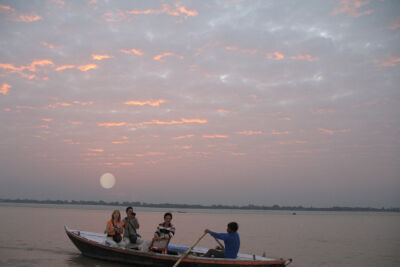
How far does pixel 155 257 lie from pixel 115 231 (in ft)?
6.85

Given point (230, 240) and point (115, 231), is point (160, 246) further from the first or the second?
point (230, 240)

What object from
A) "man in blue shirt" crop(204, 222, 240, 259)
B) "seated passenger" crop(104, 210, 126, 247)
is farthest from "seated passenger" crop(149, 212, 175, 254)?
"man in blue shirt" crop(204, 222, 240, 259)

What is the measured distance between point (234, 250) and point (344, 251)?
14.2 meters

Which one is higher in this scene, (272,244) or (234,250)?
(234,250)

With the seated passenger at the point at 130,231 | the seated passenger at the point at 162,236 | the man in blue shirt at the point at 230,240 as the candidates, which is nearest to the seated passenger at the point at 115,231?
the seated passenger at the point at 130,231

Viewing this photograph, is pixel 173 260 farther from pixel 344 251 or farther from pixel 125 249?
pixel 344 251

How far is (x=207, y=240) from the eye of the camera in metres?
27.7

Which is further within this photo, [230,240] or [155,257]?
[155,257]

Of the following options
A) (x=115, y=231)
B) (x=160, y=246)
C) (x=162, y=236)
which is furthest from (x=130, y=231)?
(x=162, y=236)

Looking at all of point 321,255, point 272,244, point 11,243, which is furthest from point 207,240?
point 11,243

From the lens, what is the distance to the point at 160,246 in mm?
13719

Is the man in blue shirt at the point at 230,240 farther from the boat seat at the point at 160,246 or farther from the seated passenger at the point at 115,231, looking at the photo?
the seated passenger at the point at 115,231

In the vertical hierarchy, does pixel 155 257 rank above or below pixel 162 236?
below

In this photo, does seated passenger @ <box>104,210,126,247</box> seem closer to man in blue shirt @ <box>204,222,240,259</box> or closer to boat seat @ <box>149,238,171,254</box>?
boat seat @ <box>149,238,171,254</box>
